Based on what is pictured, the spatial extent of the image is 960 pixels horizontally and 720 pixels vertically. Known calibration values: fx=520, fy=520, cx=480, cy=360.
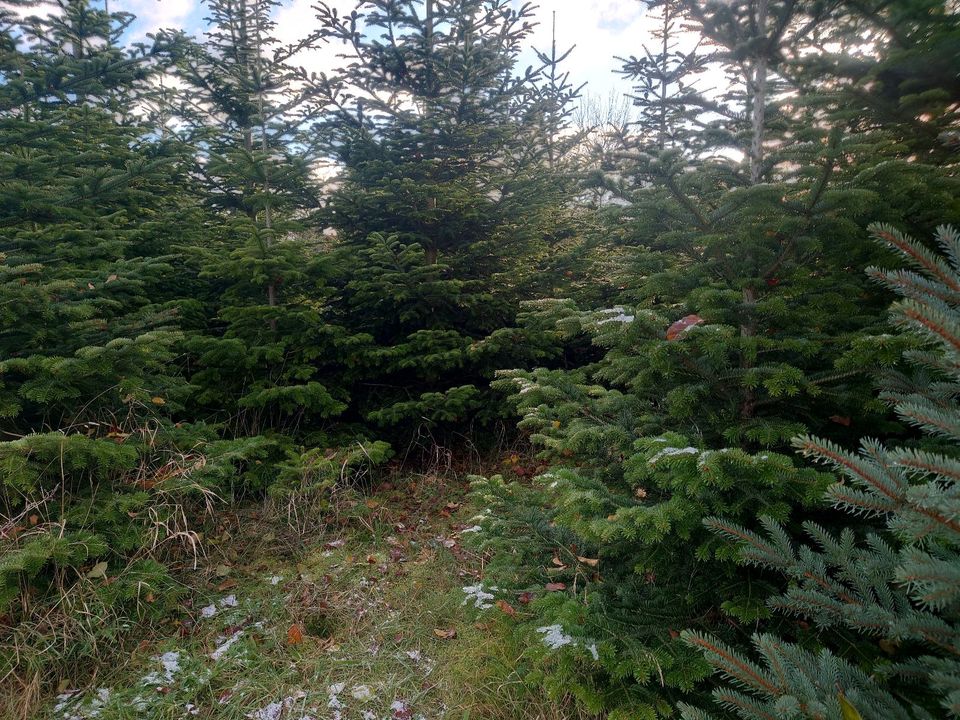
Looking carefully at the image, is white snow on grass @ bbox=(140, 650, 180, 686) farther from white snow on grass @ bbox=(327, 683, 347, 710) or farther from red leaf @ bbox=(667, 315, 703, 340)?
red leaf @ bbox=(667, 315, 703, 340)

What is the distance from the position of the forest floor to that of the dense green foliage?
0.22 m

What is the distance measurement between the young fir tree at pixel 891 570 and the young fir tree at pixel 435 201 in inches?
133

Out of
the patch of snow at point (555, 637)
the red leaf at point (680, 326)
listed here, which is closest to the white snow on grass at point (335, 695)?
the patch of snow at point (555, 637)

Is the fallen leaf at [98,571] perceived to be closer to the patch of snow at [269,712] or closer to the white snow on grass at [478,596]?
the patch of snow at [269,712]

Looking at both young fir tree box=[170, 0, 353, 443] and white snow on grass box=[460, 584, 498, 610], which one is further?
young fir tree box=[170, 0, 353, 443]

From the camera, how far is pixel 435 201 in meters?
5.50

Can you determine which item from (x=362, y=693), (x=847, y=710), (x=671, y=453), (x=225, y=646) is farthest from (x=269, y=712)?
(x=847, y=710)

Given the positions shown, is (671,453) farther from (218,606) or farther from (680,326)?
(218,606)

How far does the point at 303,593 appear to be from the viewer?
3.33m

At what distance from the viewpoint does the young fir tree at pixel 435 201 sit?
16.7 ft

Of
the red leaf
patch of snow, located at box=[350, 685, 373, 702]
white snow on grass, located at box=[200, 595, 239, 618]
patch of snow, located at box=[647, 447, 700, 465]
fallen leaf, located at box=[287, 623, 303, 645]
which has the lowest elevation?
patch of snow, located at box=[350, 685, 373, 702]

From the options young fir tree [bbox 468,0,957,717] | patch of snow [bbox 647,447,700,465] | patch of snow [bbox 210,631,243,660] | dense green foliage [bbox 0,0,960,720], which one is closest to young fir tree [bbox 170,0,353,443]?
dense green foliage [bbox 0,0,960,720]

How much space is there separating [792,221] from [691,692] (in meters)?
2.04

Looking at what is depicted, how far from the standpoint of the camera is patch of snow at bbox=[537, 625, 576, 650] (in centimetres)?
205
